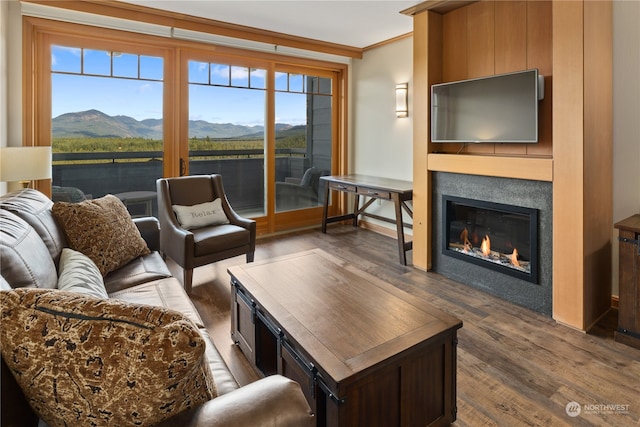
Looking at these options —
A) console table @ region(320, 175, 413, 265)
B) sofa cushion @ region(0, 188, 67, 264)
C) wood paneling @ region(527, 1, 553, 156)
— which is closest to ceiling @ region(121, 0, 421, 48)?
wood paneling @ region(527, 1, 553, 156)

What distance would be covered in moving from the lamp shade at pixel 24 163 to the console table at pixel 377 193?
304 cm

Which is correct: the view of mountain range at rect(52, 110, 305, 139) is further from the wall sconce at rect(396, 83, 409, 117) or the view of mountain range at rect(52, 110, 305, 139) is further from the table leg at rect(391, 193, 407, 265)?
the table leg at rect(391, 193, 407, 265)

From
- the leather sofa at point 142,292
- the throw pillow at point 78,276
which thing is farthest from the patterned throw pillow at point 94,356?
the throw pillow at point 78,276

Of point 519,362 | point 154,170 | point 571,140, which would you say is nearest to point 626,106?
point 571,140

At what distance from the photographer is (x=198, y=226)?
3.53 meters

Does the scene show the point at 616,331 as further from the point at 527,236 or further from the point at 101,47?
the point at 101,47

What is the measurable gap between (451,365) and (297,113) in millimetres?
4379

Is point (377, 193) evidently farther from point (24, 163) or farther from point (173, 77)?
point (24, 163)

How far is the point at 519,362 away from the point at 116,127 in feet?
14.0

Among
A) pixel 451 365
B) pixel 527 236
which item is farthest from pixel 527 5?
pixel 451 365

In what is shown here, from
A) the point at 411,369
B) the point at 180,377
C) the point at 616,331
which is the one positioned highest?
the point at 180,377

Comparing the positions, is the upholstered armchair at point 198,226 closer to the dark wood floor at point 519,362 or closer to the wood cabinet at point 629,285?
the dark wood floor at point 519,362

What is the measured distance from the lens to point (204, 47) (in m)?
4.35

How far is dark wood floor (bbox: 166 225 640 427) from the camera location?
5.81ft
